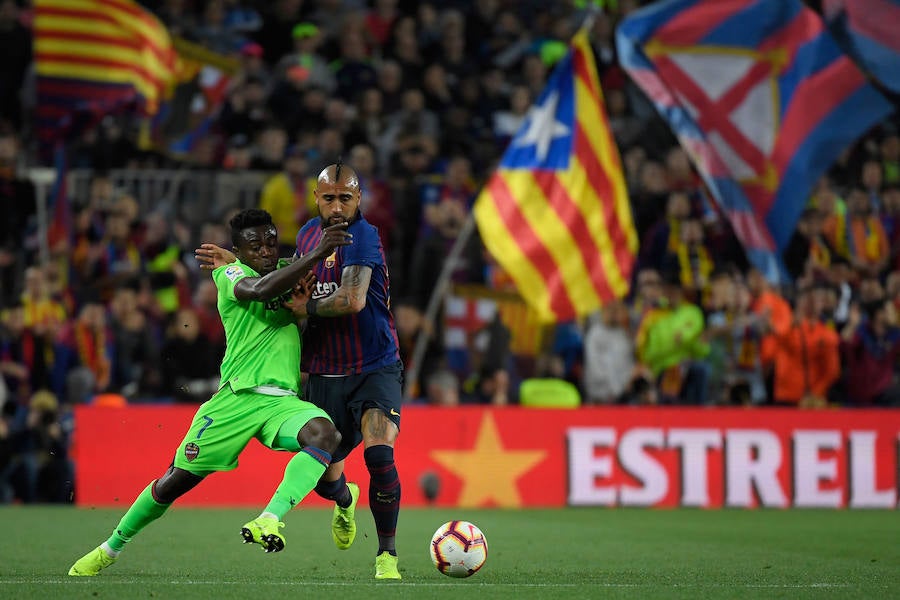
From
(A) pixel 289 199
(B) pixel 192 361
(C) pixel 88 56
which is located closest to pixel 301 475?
(B) pixel 192 361

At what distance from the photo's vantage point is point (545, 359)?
16375 mm

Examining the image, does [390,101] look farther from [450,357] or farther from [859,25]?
[859,25]

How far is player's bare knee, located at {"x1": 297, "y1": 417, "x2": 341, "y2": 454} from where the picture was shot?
7.98m

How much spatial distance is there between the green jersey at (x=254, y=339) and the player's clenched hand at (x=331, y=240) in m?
0.56

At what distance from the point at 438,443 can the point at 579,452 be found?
158cm

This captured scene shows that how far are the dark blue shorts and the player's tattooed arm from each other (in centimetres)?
53

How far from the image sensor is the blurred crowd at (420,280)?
15.9 metres

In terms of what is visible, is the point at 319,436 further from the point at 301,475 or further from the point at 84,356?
the point at 84,356

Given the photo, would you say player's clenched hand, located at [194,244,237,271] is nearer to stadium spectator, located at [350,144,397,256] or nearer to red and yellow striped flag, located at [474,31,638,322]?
red and yellow striped flag, located at [474,31,638,322]

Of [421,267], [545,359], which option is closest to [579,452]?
[545,359]

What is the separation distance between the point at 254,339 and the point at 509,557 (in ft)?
8.73

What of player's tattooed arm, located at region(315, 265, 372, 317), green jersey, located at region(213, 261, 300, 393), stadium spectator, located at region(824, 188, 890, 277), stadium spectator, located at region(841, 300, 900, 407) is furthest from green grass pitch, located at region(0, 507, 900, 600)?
stadium spectator, located at region(824, 188, 890, 277)

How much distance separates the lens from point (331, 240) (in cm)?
789

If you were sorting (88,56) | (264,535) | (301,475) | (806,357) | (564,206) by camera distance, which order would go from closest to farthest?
(264,535)
(301,475)
(564,206)
(806,357)
(88,56)
